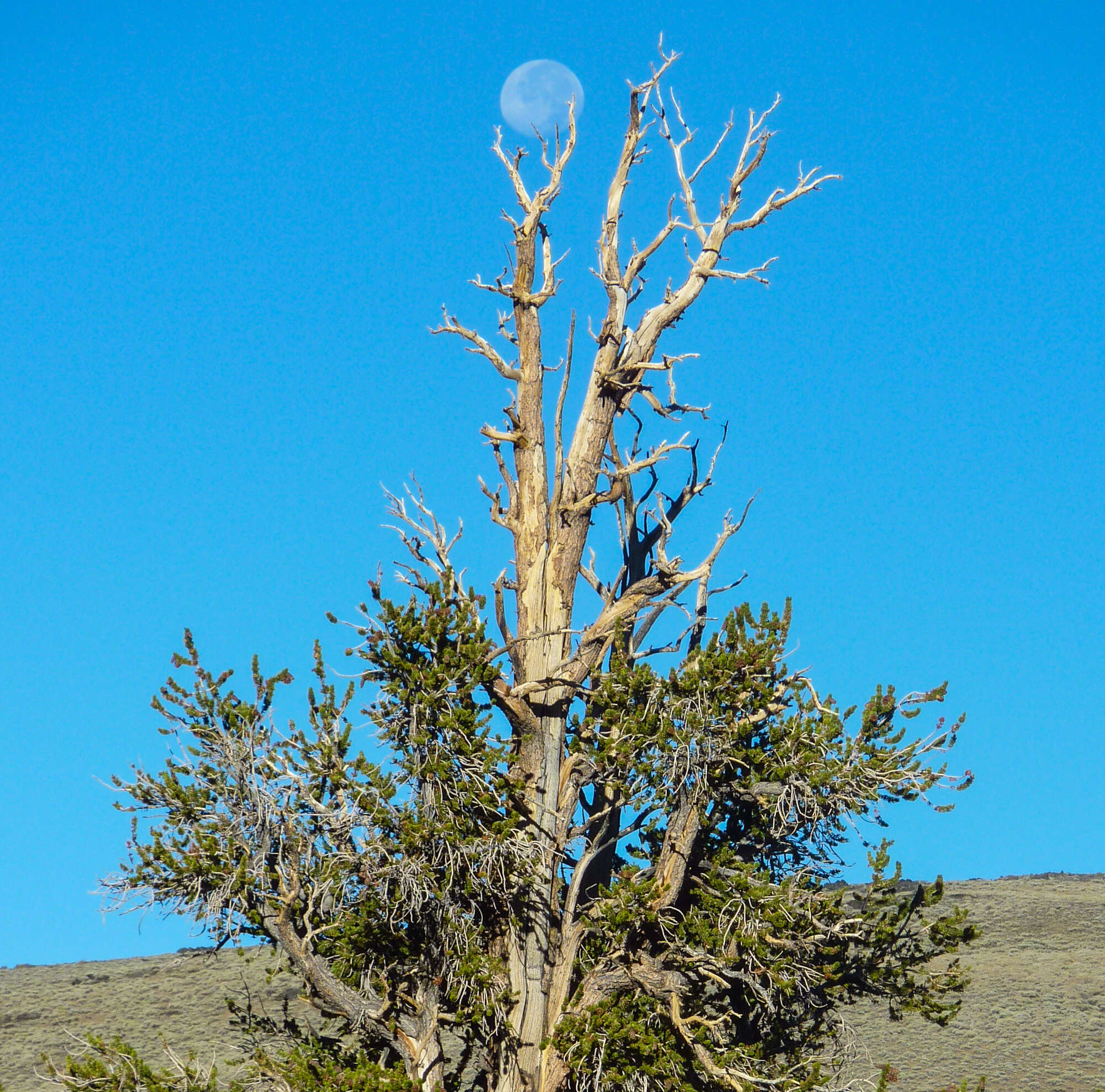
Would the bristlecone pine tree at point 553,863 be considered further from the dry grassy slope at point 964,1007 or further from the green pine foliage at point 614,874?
the dry grassy slope at point 964,1007

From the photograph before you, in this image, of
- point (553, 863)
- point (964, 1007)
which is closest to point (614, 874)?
point (553, 863)

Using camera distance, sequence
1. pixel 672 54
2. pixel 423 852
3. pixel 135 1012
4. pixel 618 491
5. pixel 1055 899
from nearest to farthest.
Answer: pixel 423 852, pixel 618 491, pixel 672 54, pixel 135 1012, pixel 1055 899

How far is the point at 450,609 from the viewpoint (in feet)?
44.9

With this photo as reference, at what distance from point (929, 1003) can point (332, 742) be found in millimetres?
6781

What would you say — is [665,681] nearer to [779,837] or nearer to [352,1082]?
[779,837]

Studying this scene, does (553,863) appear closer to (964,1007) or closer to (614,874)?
(614,874)

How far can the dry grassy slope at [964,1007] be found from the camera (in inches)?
1018

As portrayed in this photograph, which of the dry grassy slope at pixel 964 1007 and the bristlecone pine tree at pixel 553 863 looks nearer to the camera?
the bristlecone pine tree at pixel 553 863

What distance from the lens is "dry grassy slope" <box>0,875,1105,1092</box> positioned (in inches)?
1018

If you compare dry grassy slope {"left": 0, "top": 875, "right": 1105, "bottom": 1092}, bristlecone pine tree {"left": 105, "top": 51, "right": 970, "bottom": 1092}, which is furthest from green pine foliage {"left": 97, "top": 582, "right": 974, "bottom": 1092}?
dry grassy slope {"left": 0, "top": 875, "right": 1105, "bottom": 1092}

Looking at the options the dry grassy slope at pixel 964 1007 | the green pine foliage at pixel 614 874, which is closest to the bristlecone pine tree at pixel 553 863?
the green pine foliage at pixel 614 874

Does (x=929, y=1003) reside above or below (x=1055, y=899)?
below

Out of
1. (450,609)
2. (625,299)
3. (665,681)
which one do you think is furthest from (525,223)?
(665,681)

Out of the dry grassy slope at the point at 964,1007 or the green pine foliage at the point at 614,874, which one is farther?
the dry grassy slope at the point at 964,1007
